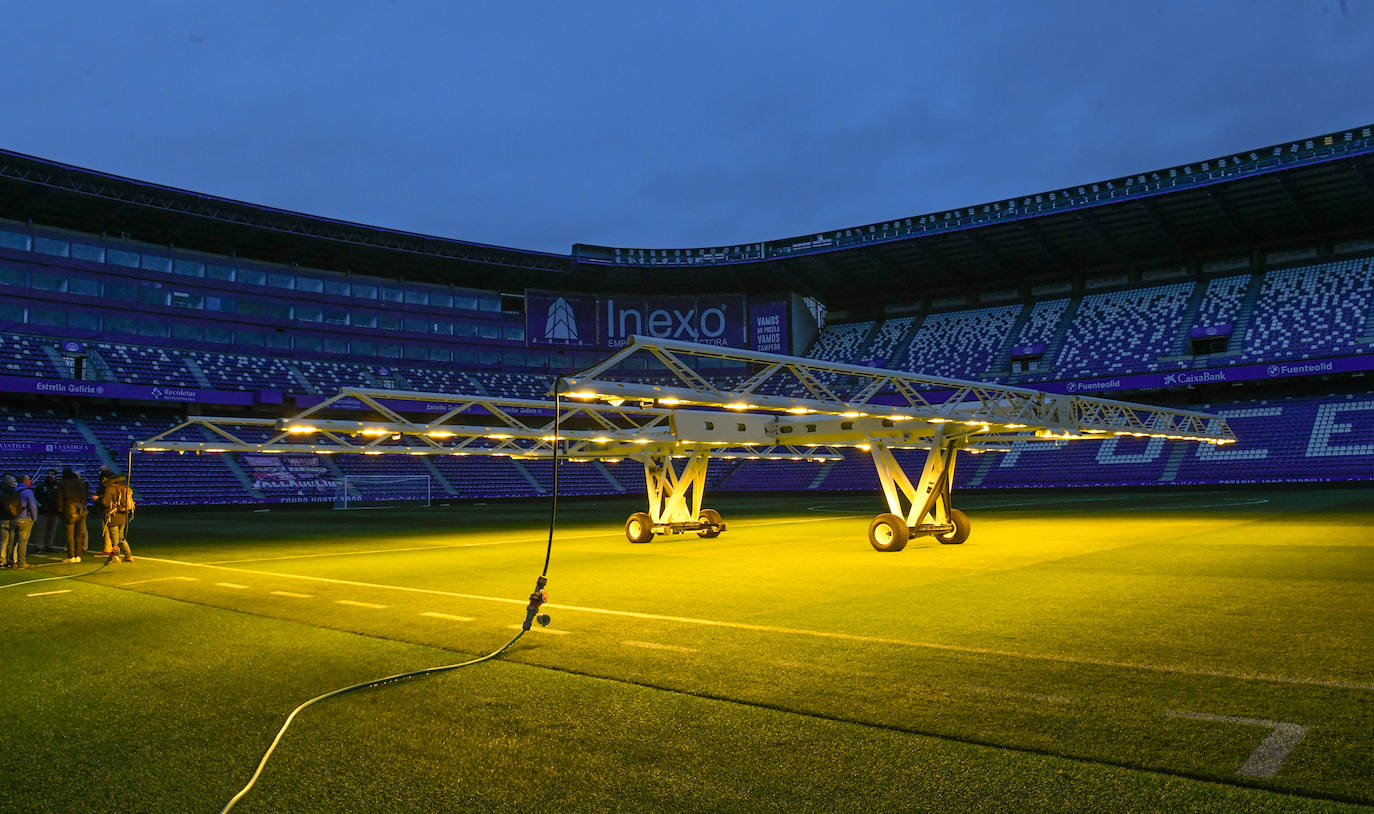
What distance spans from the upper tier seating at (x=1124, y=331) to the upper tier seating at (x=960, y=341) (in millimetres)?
5295

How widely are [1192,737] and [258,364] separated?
62618 millimetres

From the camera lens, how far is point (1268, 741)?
16.8ft

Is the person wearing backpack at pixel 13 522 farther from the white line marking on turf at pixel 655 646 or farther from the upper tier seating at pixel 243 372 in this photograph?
the upper tier seating at pixel 243 372

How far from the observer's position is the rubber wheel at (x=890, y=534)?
1816 centimetres

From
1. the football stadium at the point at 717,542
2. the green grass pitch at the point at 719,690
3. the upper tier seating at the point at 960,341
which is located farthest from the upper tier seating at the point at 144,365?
the upper tier seating at the point at 960,341

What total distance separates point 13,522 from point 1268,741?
21.1m

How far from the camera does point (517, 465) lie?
6297cm

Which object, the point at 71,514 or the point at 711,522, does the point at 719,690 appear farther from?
the point at 71,514

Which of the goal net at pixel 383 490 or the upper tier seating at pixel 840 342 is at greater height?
the upper tier seating at pixel 840 342

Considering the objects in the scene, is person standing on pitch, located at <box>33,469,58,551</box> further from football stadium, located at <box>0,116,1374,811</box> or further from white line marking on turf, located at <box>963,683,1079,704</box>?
white line marking on turf, located at <box>963,683,1079,704</box>

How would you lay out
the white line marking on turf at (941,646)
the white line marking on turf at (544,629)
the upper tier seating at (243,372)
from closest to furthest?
1. the white line marking on turf at (941,646)
2. the white line marking on turf at (544,629)
3. the upper tier seating at (243,372)

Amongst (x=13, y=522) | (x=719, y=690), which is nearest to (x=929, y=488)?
(x=719, y=690)

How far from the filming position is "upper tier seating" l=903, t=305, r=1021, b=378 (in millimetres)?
63250

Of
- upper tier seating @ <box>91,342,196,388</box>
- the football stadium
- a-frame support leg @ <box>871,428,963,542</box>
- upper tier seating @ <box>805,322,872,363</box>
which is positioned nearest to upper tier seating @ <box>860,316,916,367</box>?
upper tier seating @ <box>805,322,872,363</box>
